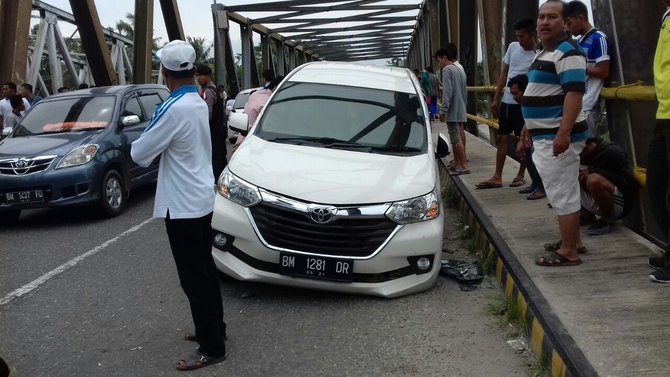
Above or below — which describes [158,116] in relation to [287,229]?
above

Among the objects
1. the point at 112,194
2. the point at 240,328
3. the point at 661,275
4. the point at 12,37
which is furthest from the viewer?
the point at 12,37

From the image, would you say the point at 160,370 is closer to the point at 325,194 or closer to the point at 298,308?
the point at 298,308

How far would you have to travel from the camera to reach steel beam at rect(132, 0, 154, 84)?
17234 mm

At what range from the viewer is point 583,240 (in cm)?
495

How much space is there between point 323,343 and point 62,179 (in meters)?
4.65

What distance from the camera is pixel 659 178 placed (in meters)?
4.11

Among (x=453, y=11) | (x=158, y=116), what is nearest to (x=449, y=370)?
(x=158, y=116)

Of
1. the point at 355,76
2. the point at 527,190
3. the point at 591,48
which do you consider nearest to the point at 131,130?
the point at 355,76

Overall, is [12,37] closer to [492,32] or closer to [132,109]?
[132,109]

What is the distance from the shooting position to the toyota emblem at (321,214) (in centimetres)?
421

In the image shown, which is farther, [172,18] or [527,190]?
[172,18]

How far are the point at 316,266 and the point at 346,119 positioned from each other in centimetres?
175

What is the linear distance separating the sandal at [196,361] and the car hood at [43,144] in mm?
4639

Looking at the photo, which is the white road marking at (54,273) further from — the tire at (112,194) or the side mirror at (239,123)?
the side mirror at (239,123)
